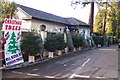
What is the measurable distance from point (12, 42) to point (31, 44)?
1.66 metres

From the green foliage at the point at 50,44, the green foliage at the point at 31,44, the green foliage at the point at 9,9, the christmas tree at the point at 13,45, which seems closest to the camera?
the christmas tree at the point at 13,45

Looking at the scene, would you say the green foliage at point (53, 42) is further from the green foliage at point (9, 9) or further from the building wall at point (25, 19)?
the green foliage at point (9, 9)

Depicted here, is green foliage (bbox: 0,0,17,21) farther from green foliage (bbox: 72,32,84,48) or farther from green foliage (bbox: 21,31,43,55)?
green foliage (bbox: 21,31,43,55)

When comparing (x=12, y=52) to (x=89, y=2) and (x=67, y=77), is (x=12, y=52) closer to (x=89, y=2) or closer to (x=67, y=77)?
(x=67, y=77)

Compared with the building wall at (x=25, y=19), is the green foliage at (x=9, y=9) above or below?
above

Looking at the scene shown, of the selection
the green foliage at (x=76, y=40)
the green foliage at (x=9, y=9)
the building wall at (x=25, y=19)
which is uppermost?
the green foliage at (x=9, y=9)

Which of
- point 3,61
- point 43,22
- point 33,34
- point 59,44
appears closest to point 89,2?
point 43,22

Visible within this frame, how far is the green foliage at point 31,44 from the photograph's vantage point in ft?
48.1

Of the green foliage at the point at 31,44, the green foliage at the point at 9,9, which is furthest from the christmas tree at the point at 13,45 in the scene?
the green foliage at the point at 9,9

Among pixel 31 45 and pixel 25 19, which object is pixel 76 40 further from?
pixel 31 45

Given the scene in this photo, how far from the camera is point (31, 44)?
48.9ft

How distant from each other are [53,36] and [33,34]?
4585mm

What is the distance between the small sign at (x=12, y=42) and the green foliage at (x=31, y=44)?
0.59 metres

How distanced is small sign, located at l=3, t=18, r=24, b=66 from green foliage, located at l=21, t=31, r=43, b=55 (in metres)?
0.59
